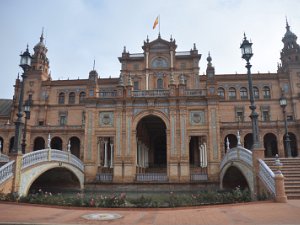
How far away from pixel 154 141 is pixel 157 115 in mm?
14029

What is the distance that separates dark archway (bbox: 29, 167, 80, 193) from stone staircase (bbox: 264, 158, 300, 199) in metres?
18.8

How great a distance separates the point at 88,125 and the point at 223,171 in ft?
46.7

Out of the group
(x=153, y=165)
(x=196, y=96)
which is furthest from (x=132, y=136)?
(x=153, y=165)

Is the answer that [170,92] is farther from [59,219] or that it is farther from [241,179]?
[59,219]

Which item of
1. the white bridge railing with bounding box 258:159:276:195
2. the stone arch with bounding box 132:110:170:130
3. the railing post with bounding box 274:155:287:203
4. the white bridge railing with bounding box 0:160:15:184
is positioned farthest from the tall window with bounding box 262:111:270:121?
the white bridge railing with bounding box 0:160:15:184

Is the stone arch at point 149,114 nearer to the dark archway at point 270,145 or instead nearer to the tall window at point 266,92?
the dark archway at point 270,145

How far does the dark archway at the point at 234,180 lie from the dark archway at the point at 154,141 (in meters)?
11.6

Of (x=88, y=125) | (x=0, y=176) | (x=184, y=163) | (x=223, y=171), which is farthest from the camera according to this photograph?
(x=88, y=125)

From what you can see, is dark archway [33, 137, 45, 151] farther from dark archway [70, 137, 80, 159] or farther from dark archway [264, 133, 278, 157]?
dark archway [264, 133, 278, 157]

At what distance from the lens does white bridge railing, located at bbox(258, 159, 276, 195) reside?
12.5 metres

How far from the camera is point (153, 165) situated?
1583 inches

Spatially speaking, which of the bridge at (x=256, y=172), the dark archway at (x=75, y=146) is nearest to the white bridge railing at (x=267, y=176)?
the bridge at (x=256, y=172)

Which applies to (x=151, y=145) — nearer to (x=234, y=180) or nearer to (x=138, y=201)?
(x=234, y=180)

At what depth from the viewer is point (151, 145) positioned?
1638 inches
